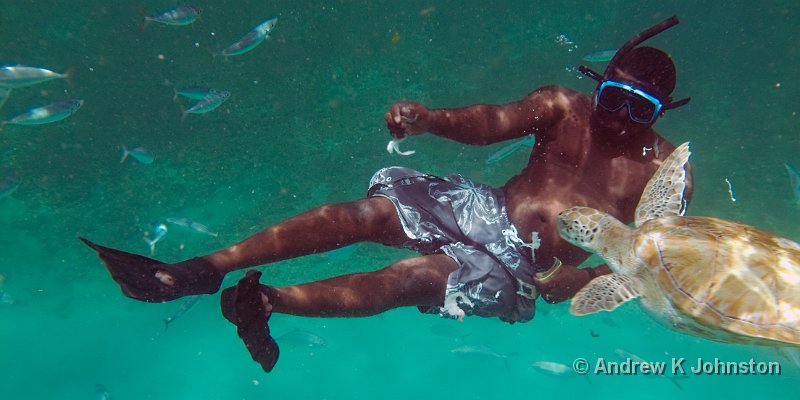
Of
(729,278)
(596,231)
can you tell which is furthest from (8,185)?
(729,278)

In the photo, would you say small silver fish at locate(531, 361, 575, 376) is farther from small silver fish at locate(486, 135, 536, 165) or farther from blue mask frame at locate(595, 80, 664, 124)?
blue mask frame at locate(595, 80, 664, 124)

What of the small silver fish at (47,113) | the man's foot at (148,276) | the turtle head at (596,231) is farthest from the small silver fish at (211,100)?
the turtle head at (596,231)

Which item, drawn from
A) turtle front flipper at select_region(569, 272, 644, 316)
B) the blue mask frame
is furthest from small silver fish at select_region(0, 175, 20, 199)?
the blue mask frame

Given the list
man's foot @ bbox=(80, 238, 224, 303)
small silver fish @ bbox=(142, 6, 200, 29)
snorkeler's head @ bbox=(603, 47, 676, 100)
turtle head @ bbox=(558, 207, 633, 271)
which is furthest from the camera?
small silver fish @ bbox=(142, 6, 200, 29)

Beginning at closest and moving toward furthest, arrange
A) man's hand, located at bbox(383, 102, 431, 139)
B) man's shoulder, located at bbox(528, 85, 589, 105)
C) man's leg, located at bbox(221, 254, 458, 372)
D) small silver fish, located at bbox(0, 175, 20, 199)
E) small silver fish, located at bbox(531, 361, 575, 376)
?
man's leg, located at bbox(221, 254, 458, 372) < man's hand, located at bbox(383, 102, 431, 139) < man's shoulder, located at bbox(528, 85, 589, 105) < small silver fish, located at bbox(0, 175, 20, 199) < small silver fish, located at bbox(531, 361, 575, 376)

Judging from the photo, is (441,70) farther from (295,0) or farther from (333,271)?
(333,271)

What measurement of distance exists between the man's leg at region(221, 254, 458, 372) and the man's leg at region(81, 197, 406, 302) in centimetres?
25

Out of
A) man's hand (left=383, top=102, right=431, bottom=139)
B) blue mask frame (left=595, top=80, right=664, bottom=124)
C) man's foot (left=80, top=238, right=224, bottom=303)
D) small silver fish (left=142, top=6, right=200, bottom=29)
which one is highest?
blue mask frame (left=595, top=80, right=664, bottom=124)

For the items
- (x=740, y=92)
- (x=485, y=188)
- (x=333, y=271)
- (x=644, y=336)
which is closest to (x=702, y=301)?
(x=485, y=188)

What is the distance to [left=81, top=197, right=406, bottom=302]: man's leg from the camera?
2.53m

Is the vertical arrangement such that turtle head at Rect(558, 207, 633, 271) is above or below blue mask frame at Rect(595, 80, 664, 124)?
below

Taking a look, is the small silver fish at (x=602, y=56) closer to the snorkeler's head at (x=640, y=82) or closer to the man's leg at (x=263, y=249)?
the snorkeler's head at (x=640, y=82)

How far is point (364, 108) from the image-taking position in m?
9.30

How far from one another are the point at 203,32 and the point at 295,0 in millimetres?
1765
